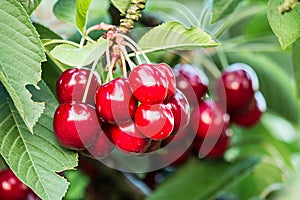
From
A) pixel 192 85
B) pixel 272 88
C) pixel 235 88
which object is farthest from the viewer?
→ pixel 272 88

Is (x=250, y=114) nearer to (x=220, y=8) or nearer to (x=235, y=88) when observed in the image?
(x=235, y=88)

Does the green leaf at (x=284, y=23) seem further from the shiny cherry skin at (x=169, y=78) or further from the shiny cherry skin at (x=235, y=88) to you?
the shiny cherry skin at (x=235, y=88)

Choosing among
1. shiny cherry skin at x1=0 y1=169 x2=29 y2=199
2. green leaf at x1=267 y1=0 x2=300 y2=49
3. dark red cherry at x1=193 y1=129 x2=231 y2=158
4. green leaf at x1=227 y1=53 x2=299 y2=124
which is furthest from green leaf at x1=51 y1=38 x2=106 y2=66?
green leaf at x1=227 y1=53 x2=299 y2=124

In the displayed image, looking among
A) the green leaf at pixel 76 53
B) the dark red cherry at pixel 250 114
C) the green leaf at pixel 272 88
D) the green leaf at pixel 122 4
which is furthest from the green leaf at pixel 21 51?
the green leaf at pixel 272 88

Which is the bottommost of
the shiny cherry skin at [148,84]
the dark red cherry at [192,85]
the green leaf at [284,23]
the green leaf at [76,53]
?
the dark red cherry at [192,85]

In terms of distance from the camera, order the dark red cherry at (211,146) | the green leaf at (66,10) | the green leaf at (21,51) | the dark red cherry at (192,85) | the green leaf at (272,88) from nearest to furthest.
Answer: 1. the green leaf at (21,51)
2. the green leaf at (66,10)
3. the dark red cherry at (192,85)
4. the dark red cherry at (211,146)
5. the green leaf at (272,88)

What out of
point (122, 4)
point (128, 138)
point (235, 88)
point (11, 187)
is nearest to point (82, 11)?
point (122, 4)

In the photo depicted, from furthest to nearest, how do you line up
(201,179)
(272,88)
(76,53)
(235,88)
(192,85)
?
(272,88), (201,179), (235,88), (192,85), (76,53)
